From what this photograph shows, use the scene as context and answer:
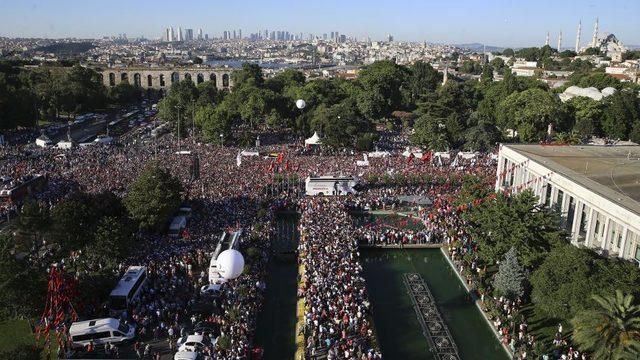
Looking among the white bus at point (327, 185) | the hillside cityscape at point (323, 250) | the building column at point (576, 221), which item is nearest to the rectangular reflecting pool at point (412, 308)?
the hillside cityscape at point (323, 250)

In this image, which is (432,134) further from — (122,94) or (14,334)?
(122,94)

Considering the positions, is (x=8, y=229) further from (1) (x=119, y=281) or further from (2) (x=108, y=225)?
(1) (x=119, y=281)

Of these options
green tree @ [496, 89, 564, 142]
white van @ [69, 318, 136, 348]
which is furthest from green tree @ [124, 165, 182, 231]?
green tree @ [496, 89, 564, 142]

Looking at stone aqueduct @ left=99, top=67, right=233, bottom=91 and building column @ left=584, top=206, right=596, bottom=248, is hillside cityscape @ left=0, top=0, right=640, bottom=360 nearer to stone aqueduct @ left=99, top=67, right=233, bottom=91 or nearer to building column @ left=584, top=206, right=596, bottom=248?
building column @ left=584, top=206, right=596, bottom=248

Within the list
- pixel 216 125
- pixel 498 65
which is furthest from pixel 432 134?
pixel 498 65

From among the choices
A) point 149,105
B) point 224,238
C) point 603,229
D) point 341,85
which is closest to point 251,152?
point 224,238

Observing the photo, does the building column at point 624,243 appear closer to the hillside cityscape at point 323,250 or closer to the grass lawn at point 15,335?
the hillside cityscape at point 323,250
